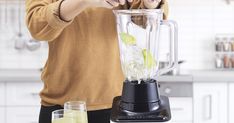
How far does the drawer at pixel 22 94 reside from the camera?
2.32 m

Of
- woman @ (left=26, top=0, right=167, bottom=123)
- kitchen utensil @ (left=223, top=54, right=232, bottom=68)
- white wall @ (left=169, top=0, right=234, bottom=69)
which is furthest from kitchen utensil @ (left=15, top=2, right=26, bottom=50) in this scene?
woman @ (left=26, top=0, right=167, bottom=123)

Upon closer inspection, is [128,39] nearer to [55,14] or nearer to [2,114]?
[55,14]

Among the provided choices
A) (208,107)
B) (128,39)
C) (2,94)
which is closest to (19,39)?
(2,94)

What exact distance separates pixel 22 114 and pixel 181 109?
0.91 m

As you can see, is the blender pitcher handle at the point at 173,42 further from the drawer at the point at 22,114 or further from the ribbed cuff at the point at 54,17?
the drawer at the point at 22,114

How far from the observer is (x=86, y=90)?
1.23m

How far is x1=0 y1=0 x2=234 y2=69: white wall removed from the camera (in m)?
2.73

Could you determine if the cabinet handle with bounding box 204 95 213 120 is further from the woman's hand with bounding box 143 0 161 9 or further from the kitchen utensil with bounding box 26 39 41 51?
the woman's hand with bounding box 143 0 161 9

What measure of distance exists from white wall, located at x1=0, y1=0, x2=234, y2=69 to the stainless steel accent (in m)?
0.48

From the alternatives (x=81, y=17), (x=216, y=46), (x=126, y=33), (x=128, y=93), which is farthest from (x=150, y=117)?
(x=216, y=46)

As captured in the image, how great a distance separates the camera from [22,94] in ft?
A: 7.64

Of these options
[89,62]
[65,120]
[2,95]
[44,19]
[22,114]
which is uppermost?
[44,19]

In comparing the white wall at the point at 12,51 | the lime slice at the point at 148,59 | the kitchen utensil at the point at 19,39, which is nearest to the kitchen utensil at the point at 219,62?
the white wall at the point at 12,51

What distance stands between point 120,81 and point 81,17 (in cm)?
23
